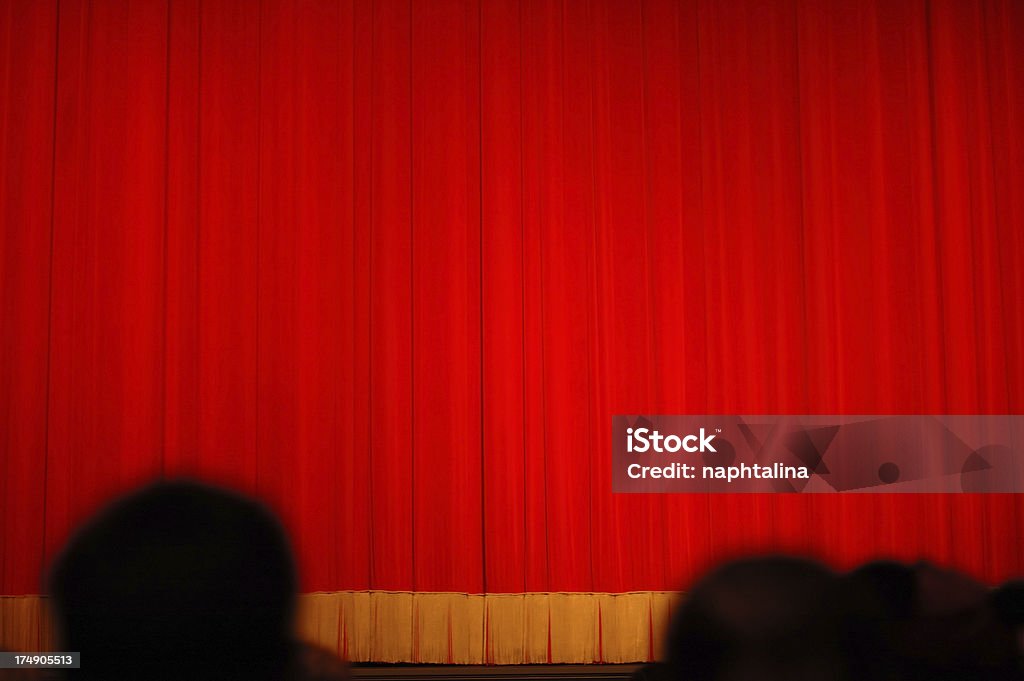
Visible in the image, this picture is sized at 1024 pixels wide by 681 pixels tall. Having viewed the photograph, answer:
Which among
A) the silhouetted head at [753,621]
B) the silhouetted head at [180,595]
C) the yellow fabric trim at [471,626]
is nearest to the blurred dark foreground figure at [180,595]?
the silhouetted head at [180,595]

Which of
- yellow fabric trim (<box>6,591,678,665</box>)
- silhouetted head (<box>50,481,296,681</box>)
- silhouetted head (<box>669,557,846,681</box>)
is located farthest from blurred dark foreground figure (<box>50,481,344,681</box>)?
yellow fabric trim (<box>6,591,678,665</box>)

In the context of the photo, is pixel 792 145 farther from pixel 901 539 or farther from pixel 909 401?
pixel 901 539

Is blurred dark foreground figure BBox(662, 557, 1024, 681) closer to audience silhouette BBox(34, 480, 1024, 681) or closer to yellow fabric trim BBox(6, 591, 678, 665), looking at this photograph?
audience silhouette BBox(34, 480, 1024, 681)

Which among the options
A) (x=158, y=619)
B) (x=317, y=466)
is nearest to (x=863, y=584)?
(x=158, y=619)

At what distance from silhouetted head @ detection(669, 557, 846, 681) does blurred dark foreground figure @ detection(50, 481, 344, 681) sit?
1.84 ft

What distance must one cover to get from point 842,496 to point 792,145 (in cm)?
158

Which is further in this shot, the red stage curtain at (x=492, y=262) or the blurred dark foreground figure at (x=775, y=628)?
the red stage curtain at (x=492, y=262)

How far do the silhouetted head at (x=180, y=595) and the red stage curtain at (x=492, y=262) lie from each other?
251cm

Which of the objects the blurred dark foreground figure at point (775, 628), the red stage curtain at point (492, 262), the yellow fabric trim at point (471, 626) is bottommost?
the yellow fabric trim at point (471, 626)

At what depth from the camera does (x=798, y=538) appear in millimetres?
3721

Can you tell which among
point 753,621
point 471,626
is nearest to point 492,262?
point 471,626

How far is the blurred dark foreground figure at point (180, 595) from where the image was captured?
1.14m

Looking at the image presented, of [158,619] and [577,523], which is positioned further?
[577,523]

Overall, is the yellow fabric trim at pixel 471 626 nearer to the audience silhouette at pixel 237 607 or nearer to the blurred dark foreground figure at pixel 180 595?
the audience silhouette at pixel 237 607
